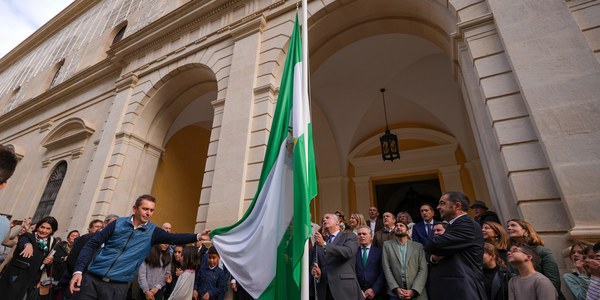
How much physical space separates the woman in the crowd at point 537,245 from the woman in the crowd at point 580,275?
0.32 ft

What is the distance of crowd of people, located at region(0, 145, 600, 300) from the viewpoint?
2611mm

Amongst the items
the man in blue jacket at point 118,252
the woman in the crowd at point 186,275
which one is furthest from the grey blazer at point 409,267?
the woman in the crowd at point 186,275

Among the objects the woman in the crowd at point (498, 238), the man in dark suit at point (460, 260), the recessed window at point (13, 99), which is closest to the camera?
the man in dark suit at point (460, 260)

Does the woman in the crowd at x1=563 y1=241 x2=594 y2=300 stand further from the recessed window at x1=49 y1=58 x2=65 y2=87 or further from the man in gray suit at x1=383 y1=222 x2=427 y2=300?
the recessed window at x1=49 y1=58 x2=65 y2=87

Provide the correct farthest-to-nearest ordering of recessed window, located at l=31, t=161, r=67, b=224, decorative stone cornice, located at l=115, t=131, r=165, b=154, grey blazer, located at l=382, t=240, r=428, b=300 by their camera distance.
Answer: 1. recessed window, located at l=31, t=161, r=67, b=224
2. decorative stone cornice, located at l=115, t=131, r=165, b=154
3. grey blazer, located at l=382, t=240, r=428, b=300

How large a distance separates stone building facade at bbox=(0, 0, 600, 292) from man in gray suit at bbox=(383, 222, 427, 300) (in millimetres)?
1356

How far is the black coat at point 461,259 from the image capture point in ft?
8.57

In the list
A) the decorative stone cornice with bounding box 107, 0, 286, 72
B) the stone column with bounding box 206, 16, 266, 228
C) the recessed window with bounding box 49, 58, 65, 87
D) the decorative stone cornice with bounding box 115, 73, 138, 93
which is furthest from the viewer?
the recessed window with bounding box 49, 58, 65, 87

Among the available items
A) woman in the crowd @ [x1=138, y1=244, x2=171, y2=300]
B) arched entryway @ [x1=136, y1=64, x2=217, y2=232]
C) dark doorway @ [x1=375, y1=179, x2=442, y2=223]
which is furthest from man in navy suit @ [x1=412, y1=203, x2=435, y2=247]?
dark doorway @ [x1=375, y1=179, x2=442, y2=223]

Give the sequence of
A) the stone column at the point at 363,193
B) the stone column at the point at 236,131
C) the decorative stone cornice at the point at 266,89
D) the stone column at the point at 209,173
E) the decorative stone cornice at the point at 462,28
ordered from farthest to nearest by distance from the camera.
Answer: the stone column at the point at 363,193 < the decorative stone cornice at the point at 266,89 < the stone column at the point at 209,173 < the stone column at the point at 236,131 < the decorative stone cornice at the point at 462,28

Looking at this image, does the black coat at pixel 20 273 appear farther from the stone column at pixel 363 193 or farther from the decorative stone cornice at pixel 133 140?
the stone column at pixel 363 193

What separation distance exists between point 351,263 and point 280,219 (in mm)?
1292

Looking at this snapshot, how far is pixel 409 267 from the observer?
3.42 meters

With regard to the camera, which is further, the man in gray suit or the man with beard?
the man with beard
